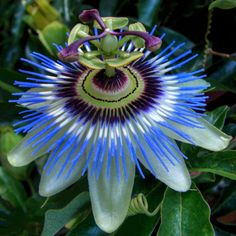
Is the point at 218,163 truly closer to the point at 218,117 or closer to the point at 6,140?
the point at 218,117

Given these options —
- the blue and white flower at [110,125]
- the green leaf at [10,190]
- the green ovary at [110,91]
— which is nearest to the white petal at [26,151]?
the blue and white flower at [110,125]

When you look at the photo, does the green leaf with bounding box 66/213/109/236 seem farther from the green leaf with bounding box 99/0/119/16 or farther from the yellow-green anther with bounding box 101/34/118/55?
the green leaf with bounding box 99/0/119/16

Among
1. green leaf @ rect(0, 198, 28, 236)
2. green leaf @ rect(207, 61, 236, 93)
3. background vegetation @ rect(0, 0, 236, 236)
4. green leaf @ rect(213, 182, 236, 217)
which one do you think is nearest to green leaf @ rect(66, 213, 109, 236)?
background vegetation @ rect(0, 0, 236, 236)

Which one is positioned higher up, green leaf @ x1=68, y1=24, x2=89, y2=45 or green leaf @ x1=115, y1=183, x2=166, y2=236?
green leaf @ x1=68, y1=24, x2=89, y2=45

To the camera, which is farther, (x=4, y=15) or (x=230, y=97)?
(x=4, y=15)

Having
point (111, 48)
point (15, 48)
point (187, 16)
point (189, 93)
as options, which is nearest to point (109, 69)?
point (111, 48)

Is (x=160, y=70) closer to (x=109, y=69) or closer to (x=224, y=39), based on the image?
(x=109, y=69)
